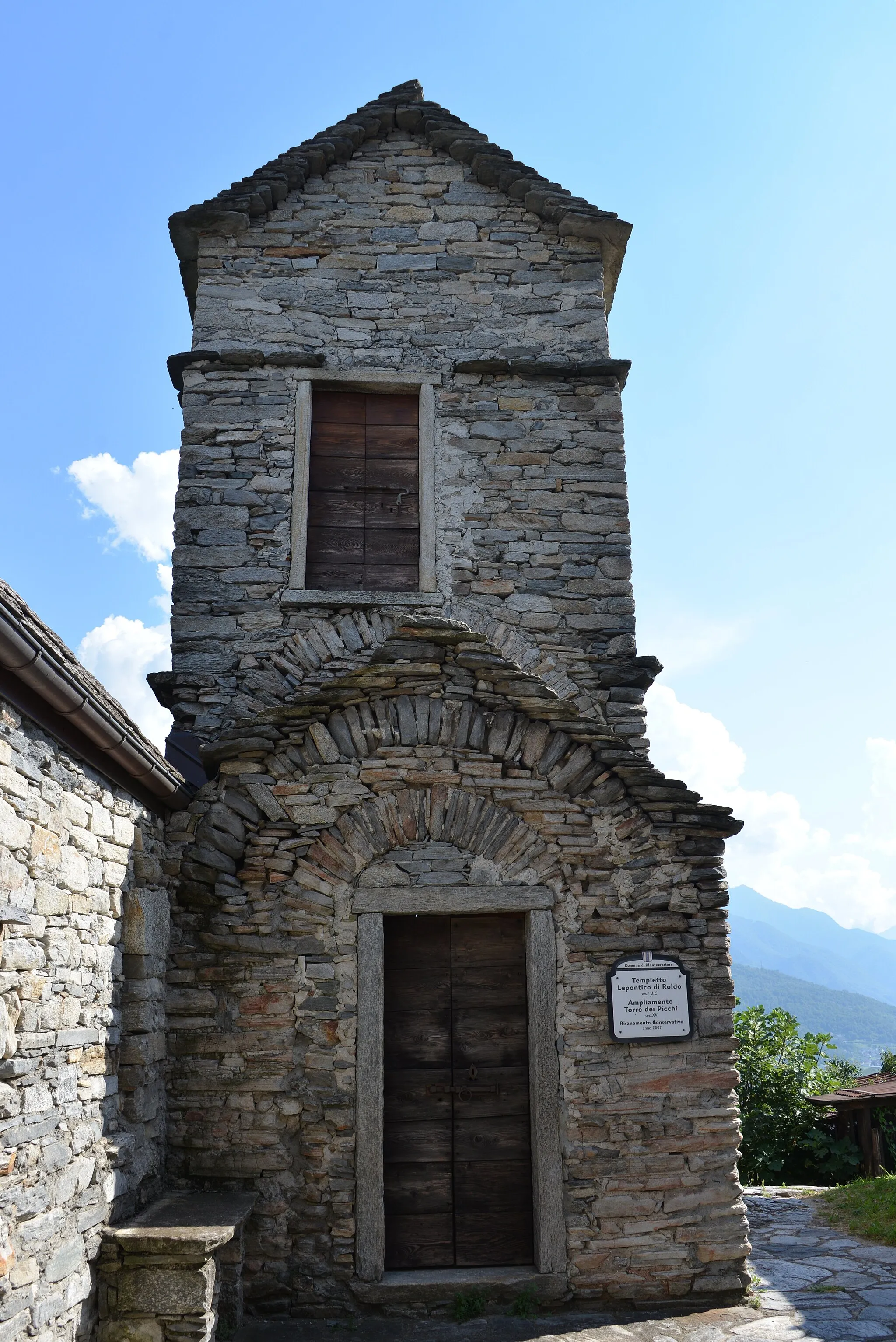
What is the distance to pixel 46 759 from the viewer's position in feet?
13.6

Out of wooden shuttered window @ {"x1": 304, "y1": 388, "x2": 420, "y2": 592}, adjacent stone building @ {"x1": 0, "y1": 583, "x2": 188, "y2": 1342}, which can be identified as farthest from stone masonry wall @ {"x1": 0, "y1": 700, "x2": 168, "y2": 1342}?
wooden shuttered window @ {"x1": 304, "y1": 388, "x2": 420, "y2": 592}

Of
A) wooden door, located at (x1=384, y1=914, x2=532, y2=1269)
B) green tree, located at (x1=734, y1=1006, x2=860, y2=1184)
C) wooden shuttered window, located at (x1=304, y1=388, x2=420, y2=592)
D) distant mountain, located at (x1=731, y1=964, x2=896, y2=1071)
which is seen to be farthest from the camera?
distant mountain, located at (x1=731, y1=964, x2=896, y2=1071)

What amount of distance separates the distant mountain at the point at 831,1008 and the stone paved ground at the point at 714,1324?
542 feet

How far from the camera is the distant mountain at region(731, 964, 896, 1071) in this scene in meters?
163

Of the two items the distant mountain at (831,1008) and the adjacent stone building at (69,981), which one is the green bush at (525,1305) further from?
the distant mountain at (831,1008)

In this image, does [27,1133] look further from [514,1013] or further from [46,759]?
[514,1013]

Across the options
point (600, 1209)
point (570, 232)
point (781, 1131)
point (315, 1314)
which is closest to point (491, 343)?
point (570, 232)

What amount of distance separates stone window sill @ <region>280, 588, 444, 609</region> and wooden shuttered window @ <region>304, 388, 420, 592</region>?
137 mm

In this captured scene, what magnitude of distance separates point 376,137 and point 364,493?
324 cm

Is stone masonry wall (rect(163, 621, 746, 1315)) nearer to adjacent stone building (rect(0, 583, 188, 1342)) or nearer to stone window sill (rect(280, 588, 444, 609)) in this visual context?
adjacent stone building (rect(0, 583, 188, 1342))

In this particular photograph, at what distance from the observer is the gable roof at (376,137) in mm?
8086

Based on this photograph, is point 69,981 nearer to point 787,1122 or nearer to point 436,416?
point 436,416

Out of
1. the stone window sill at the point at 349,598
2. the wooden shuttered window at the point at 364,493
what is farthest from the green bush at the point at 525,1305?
the wooden shuttered window at the point at 364,493

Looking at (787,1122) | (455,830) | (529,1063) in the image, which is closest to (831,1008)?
(787,1122)
